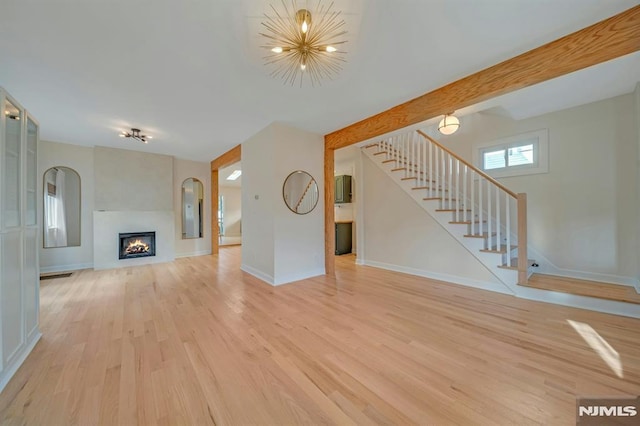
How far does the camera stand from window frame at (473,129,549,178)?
12.1ft

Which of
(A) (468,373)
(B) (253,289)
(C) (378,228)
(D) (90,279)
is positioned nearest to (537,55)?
(A) (468,373)

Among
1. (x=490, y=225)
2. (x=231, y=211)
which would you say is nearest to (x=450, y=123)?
(x=490, y=225)

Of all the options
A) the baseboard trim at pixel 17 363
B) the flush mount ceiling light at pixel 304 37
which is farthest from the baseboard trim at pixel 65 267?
the flush mount ceiling light at pixel 304 37

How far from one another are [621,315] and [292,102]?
447cm

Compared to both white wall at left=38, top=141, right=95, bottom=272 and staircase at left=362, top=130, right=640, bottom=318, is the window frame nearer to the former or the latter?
staircase at left=362, top=130, right=640, bottom=318

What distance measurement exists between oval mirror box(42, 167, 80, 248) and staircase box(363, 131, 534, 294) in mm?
6445

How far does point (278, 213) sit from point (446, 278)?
3.01 m

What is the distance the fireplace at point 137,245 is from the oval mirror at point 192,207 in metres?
0.88

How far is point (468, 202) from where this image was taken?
170 inches

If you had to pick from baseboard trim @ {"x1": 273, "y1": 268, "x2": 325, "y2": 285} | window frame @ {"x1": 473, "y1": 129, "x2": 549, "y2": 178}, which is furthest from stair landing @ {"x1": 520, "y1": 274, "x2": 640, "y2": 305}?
baseboard trim @ {"x1": 273, "y1": 268, "x2": 325, "y2": 285}

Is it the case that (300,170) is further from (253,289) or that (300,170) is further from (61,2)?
(61,2)

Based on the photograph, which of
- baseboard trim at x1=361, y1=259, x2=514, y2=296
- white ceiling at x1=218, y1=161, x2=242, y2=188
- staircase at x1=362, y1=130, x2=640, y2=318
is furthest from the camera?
white ceiling at x1=218, y1=161, x2=242, y2=188

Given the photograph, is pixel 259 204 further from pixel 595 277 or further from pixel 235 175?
pixel 595 277

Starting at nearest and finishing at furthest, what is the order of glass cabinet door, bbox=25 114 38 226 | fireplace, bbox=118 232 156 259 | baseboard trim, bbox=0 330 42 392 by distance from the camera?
1. baseboard trim, bbox=0 330 42 392
2. glass cabinet door, bbox=25 114 38 226
3. fireplace, bbox=118 232 156 259
